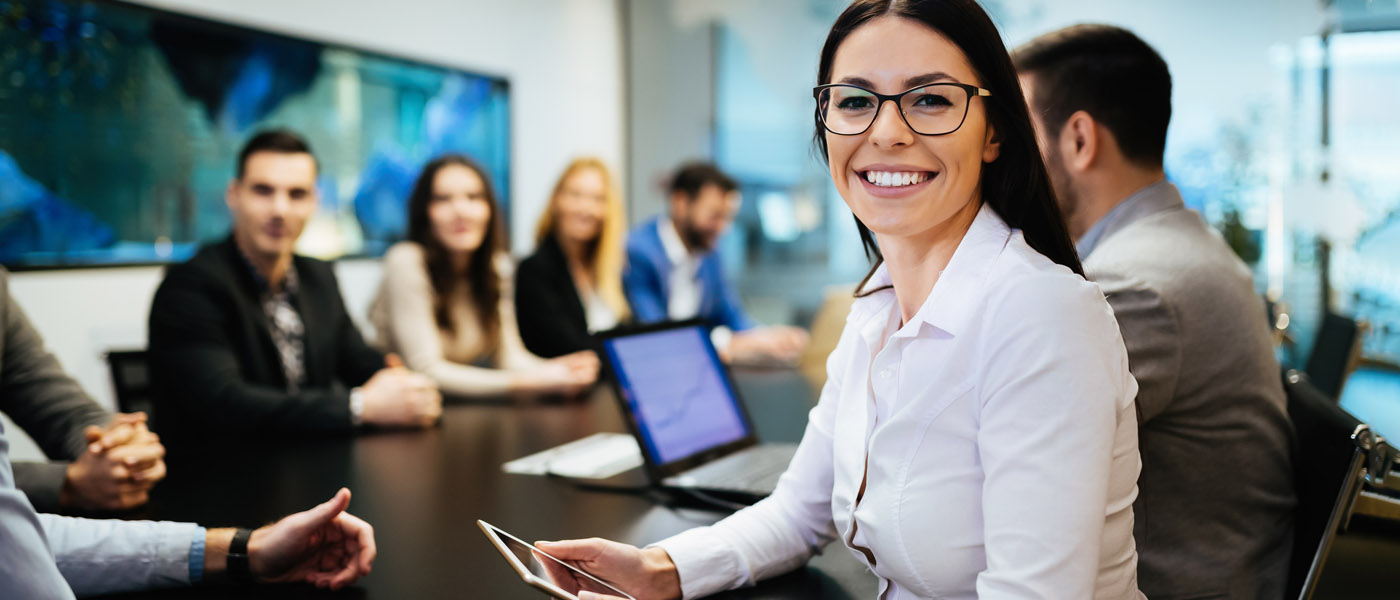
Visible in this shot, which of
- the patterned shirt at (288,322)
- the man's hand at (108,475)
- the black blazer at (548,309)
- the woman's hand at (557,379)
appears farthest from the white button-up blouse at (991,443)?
the black blazer at (548,309)

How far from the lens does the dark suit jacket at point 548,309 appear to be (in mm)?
3502

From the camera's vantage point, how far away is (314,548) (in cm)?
128

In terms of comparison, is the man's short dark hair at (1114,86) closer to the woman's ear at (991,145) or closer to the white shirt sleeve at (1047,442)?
the woman's ear at (991,145)

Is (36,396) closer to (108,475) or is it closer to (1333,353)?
(108,475)

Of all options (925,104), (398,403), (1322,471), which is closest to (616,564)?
(925,104)

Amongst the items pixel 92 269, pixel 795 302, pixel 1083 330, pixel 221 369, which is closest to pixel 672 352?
pixel 1083 330

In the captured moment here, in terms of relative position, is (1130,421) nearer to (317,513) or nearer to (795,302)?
(317,513)

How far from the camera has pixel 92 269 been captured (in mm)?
3508

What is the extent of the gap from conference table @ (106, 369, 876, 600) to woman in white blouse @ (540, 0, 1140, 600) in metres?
0.17

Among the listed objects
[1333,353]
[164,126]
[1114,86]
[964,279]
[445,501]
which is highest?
[164,126]

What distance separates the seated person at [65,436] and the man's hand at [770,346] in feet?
6.25

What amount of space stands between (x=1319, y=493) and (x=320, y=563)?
1.32m

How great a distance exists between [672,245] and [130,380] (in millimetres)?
2252

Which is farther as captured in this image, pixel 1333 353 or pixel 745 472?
pixel 1333 353
